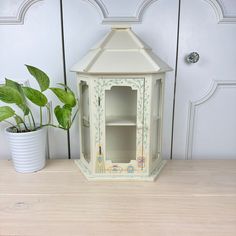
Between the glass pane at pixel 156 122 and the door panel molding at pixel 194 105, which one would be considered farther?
the door panel molding at pixel 194 105

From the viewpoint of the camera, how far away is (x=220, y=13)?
0.93 m

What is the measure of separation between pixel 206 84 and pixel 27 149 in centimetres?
76

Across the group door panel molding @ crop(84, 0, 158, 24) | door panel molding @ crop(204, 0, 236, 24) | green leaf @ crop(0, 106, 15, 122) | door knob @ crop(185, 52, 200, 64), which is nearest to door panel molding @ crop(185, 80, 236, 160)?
door knob @ crop(185, 52, 200, 64)

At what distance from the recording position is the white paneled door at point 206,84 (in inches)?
36.8

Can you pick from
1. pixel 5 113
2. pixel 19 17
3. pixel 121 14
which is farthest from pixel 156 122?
pixel 19 17

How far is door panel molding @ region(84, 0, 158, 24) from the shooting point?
3.02 feet

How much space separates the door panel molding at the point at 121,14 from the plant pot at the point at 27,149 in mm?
499

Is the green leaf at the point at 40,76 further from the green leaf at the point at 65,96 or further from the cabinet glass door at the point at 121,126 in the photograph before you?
the cabinet glass door at the point at 121,126

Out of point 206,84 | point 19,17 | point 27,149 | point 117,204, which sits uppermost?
point 19,17

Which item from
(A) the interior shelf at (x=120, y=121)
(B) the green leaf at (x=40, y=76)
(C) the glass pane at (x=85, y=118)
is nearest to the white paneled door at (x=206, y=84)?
(A) the interior shelf at (x=120, y=121)

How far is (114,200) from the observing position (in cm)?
72

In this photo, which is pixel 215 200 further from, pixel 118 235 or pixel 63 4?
pixel 63 4

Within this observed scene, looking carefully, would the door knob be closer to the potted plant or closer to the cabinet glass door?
the cabinet glass door

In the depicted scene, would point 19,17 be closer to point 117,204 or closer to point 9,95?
point 9,95
